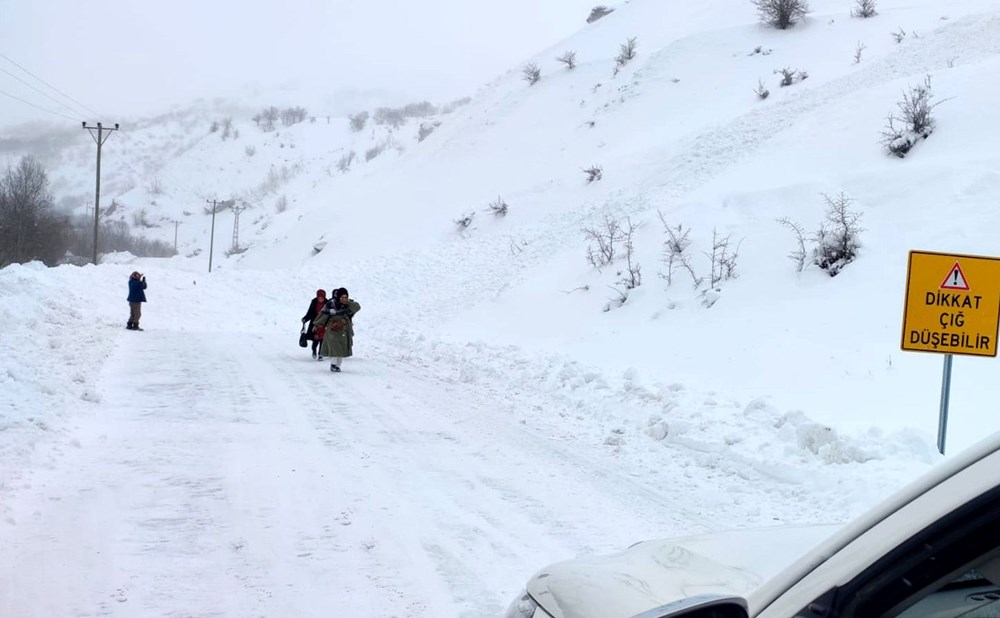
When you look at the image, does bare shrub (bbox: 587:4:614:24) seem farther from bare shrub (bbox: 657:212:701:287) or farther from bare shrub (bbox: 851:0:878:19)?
bare shrub (bbox: 657:212:701:287)

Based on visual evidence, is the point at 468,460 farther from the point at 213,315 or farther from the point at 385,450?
the point at 213,315

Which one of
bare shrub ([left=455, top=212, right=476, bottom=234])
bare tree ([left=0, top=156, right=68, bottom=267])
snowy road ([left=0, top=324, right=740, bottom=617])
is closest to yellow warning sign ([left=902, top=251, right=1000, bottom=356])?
snowy road ([left=0, top=324, right=740, bottom=617])

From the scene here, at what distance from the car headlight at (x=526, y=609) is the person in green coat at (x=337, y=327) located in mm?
12857

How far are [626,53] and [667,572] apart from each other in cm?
4427

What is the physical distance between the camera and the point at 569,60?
47875 millimetres

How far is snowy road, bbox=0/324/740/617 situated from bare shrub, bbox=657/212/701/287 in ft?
25.8

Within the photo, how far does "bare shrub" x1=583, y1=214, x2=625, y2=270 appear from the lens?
71.0 feet

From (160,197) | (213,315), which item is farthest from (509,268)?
(160,197)

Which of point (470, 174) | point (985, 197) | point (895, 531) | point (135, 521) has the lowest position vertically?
point (135, 521)

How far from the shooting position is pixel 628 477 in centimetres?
828

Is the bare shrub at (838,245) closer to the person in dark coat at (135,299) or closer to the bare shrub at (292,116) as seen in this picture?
the person in dark coat at (135,299)

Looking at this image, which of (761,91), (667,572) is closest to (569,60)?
(761,91)

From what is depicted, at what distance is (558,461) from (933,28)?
2895cm

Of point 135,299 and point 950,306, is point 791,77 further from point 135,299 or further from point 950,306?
point 950,306
